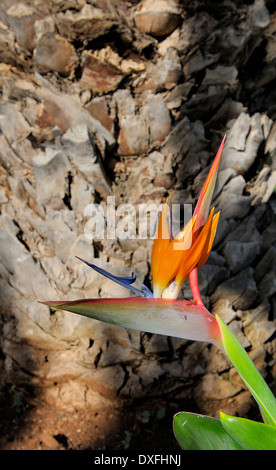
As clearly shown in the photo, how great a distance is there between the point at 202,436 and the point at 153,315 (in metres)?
0.24

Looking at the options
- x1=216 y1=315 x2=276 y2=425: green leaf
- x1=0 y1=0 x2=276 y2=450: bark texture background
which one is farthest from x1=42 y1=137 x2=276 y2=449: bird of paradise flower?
x1=0 y1=0 x2=276 y2=450: bark texture background

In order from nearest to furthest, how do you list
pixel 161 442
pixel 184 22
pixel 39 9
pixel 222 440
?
1. pixel 222 440
2. pixel 161 442
3. pixel 39 9
4. pixel 184 22

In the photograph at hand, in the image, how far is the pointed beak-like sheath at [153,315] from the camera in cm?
53

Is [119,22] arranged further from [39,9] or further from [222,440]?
[222,440]

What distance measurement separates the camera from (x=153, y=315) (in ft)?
1.83

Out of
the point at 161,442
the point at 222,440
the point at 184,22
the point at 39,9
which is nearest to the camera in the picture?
the point at 222,440

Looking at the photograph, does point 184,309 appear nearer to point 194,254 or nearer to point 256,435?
point 194,254

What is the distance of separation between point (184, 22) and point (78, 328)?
158 cm

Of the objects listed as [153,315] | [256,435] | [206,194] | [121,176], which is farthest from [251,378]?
[121,176]

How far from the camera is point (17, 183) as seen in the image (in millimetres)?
1540

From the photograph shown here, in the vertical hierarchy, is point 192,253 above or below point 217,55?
below
